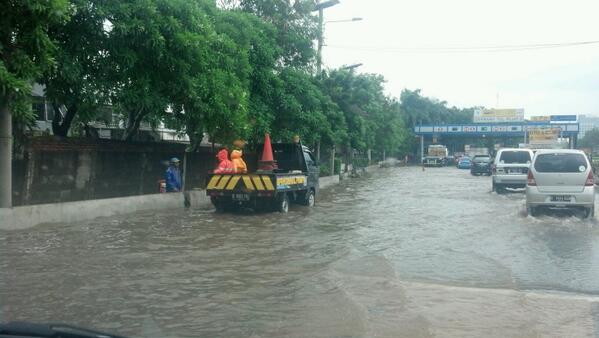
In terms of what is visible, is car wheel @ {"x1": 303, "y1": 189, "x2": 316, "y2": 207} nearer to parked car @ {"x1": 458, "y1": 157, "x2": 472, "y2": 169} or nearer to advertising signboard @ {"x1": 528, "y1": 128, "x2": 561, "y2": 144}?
advertising signboard @ {"x1": 528, "y1": 128, "x2": 561, "y2": 144}

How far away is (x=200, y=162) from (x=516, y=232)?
13.3 m

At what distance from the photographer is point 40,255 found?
29.8 ft

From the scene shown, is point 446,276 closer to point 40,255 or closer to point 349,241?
point 349,241

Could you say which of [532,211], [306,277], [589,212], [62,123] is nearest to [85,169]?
[62,123]

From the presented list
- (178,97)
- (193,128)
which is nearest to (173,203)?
(193,128)

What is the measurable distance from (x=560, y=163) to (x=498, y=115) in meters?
69.0

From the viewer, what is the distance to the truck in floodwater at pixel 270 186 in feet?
49.5

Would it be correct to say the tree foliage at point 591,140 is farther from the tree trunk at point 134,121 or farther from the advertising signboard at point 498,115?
the tree trunk at point 134,121

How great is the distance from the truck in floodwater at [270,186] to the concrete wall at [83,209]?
158 centimetres

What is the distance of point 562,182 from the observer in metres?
13.9

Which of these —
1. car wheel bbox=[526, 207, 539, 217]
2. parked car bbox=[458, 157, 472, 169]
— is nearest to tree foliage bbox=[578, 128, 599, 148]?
parked car bbox=[458, 157, 472, 169]

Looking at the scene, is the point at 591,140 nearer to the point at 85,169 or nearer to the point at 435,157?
the point at 435,157

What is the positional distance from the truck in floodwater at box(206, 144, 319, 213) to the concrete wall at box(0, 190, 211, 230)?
5.20 feet

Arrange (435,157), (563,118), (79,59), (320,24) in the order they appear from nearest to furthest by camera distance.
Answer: (79,59) < (320,24) < (435,157) < (563,118)
